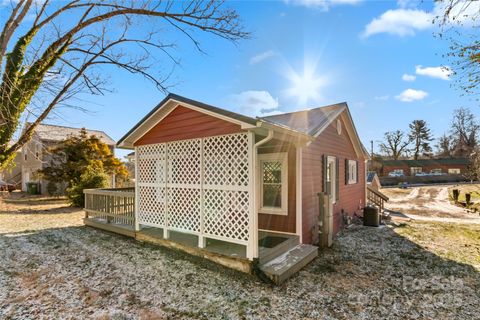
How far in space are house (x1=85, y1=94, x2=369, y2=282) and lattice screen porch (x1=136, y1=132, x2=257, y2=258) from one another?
2 centimetres

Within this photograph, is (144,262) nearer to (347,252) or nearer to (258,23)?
(347,252)

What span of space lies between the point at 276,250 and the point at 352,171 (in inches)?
258

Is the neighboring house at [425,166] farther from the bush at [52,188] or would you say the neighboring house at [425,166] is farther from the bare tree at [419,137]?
the bush at [52,188]

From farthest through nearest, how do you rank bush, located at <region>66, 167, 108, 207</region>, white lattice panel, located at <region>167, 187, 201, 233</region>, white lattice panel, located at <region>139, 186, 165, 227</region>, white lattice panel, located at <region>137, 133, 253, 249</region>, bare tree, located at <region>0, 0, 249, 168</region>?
bush, located at <region>66, 167, 108, 207</region>
bare tree, located at <region>0, 0, 249, 168</region>
white lattice panel, located at <region>139, 186, 165, 227</region>
white lattice panel, located at <region>167, 187, 201, 233</region>
white lattice panel, located at <region>137, 133, 253, 249</region>

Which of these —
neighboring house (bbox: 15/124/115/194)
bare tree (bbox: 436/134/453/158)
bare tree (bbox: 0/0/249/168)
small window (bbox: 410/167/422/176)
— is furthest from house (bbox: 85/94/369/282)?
bare tree (bbox: 436/134/453/158)

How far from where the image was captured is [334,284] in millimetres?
4289

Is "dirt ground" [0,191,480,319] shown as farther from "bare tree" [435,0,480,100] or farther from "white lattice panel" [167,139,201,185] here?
"bare tree" [435,0,480,100]

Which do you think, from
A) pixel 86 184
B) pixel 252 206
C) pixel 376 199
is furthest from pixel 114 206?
pixel 376 199

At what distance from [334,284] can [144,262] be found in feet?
12.7

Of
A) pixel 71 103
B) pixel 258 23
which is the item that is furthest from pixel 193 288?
pixel 71 103

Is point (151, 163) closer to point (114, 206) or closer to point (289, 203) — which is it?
point (114, 206)

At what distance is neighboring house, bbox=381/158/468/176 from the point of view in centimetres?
4216

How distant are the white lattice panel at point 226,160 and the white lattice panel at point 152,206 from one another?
1.69m

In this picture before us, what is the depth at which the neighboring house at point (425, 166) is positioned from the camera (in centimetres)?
4216
